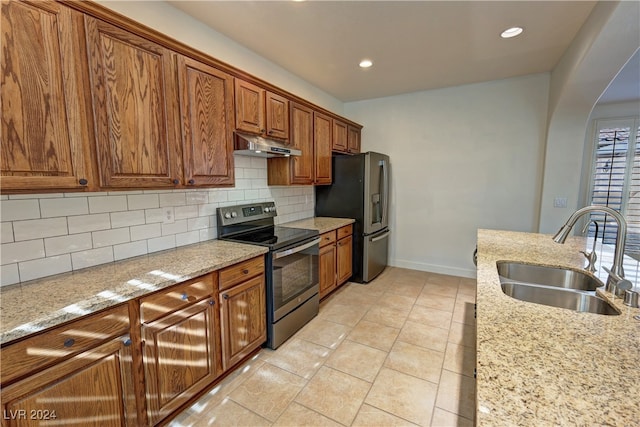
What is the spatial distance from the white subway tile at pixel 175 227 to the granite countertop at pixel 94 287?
159mm

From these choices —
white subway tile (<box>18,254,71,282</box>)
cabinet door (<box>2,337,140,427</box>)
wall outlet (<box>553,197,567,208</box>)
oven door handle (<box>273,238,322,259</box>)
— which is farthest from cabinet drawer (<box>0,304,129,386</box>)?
wall outlet (<box>553,197,567,208</box>)

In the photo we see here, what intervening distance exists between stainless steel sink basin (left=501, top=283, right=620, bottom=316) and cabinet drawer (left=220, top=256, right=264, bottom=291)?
1.59m

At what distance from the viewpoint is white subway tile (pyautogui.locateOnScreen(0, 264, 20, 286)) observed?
1.37m

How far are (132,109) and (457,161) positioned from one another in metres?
3.76

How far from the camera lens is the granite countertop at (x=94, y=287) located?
42.1 inches

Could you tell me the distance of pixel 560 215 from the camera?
319 centimetres

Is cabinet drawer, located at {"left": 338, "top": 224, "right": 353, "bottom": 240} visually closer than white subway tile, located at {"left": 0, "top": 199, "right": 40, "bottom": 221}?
No

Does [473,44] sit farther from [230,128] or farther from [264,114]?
[230,128]

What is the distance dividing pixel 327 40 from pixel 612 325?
2.68m

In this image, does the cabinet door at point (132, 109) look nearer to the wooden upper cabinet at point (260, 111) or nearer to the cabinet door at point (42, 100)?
the cabinet door at point (42, 100)

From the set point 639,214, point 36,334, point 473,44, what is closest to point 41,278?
point 36,334

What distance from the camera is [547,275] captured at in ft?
5.68

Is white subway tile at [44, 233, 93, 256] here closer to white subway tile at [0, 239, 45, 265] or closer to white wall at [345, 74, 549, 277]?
white subway tile at [0, 239, 45, 265]

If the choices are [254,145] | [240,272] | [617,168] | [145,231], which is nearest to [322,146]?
[254,145]
